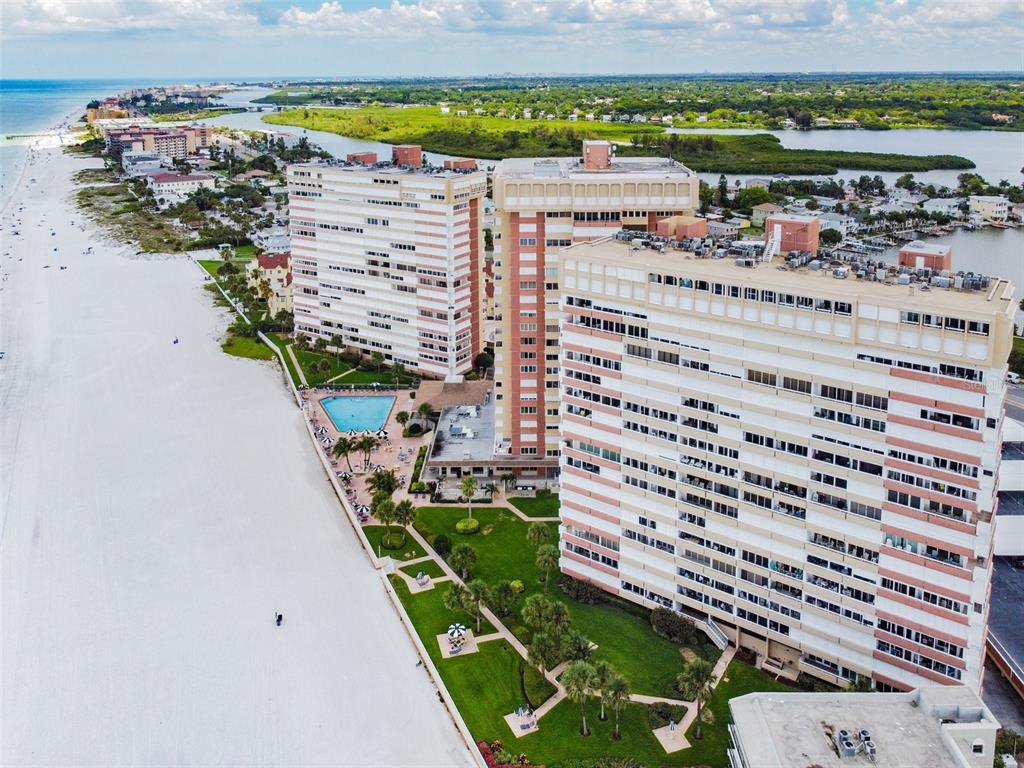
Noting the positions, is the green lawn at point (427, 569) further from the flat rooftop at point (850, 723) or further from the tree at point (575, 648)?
the flat rooftop at point (850, 723)

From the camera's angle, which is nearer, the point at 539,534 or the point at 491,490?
the point at 539,534

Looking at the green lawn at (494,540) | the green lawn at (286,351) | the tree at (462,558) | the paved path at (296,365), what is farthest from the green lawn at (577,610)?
the green lawn at (286,351)

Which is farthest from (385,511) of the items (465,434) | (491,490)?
(465,434)

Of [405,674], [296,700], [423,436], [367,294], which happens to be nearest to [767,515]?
[405,674]

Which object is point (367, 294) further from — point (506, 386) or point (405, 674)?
point (405, 674)

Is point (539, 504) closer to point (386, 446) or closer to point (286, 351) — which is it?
point (386, 446)
